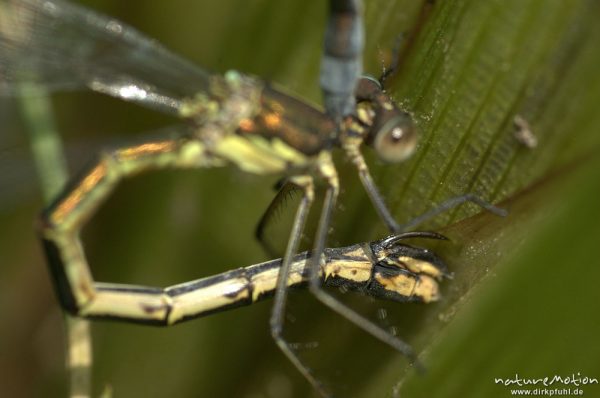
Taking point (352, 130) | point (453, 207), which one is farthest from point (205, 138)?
point (453, 207)

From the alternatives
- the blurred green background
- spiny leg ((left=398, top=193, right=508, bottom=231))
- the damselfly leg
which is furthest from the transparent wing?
spiny leg ((left=398, top=193, right=508, bottom=231))

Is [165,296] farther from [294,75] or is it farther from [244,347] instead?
[294,75]

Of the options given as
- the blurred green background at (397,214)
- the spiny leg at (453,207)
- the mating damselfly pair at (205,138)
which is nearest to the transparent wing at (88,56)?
the mating damselfly pair at (205,138)

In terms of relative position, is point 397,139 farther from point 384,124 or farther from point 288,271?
point 288,271

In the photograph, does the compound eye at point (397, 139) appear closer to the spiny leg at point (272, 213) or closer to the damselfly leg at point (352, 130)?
the damselfly leg at point (352, 130)

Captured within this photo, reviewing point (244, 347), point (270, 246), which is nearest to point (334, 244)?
point (270, 246)

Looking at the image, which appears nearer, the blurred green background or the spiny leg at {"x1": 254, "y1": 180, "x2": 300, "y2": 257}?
the blurred green background

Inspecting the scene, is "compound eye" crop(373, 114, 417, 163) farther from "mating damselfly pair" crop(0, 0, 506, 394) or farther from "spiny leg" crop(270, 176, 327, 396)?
"spiny leg" crop(270, 176, 327, 396)
